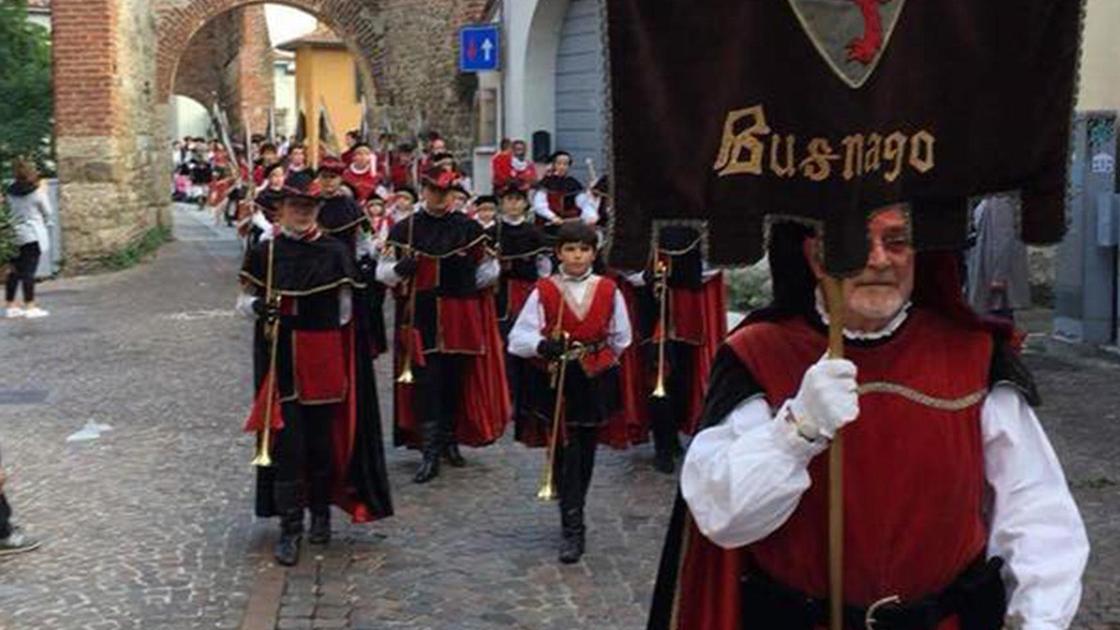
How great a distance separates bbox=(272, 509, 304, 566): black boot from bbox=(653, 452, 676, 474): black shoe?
2.65 m

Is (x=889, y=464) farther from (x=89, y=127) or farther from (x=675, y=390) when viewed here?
(x=89, y=127)

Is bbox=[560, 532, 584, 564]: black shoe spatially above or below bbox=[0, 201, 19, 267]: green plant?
below

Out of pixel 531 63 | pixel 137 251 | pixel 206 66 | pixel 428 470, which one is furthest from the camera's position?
pixel 206 66

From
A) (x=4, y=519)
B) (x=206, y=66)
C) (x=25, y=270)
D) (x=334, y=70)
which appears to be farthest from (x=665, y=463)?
(x=206, y=66)

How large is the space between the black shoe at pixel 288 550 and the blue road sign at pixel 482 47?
1650 cm

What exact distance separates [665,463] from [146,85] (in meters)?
19.3

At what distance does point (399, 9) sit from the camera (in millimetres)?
28578

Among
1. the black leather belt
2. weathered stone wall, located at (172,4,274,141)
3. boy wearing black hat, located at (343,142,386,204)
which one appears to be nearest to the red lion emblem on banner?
the black leather belt

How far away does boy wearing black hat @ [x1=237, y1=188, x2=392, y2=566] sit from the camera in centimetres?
734

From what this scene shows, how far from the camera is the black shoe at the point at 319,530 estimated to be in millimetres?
7691

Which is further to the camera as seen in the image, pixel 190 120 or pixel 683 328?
pixel 190 120

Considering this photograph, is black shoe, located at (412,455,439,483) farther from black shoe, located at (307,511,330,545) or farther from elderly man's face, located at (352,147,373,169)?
elderly man's face, located at (352,147,373,169)

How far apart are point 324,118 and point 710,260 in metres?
7.20

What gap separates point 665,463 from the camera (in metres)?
9.34
